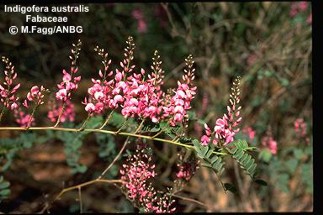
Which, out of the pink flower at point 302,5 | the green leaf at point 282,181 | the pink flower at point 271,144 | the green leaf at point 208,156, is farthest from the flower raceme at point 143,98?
the pink flower at point 302,5

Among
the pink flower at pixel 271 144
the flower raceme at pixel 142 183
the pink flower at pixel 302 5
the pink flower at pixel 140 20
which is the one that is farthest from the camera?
the pink flower at pixel 140 20

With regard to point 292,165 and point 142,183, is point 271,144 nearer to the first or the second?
point 292,165

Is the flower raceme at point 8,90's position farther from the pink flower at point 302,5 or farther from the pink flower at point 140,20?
the pink flower at point 140,20

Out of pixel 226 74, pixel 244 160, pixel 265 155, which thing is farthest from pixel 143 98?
pixel 226 74

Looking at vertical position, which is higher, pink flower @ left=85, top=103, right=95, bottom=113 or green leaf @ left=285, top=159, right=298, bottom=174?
pink flower @ left=85, top=103, right=95, bottom=113

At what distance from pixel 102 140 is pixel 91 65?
214 cm

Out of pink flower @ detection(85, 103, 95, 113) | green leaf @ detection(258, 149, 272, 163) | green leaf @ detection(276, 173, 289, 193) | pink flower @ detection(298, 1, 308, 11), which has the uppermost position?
pink flower @ detection(298, 1, 308, 11)

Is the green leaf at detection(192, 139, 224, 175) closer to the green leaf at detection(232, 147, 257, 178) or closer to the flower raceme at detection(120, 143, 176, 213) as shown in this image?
the green leaf at detection(232, 147, 257, 178)

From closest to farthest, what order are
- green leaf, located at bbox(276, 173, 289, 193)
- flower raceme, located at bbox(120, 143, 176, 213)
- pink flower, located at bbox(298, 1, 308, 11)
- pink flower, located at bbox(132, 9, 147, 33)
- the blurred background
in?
1. flower raceme, located at bbox(120, 143, 176, 213)
2. green leaf, located at bbox(276, 173, 289, 193)
3. the blurred background
4. pink flower, located at bbox(298, 1, 308, 11)
5. pink flower, located at bbox(132, 9, 147, 33)

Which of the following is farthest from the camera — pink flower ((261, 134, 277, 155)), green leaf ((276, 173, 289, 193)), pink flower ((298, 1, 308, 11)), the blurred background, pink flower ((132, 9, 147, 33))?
pink flower ((132, 9, 147, 33))

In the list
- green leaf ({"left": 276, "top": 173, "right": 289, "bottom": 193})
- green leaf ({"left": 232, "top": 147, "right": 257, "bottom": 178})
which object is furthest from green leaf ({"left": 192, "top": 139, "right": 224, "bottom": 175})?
green leaf ({"left": 276, "top": 173, "right": 289, "bottom": 193})

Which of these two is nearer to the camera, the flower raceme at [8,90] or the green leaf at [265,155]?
the flower raceme at [8,90]

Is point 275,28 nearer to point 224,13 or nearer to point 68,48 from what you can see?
point 224,13
